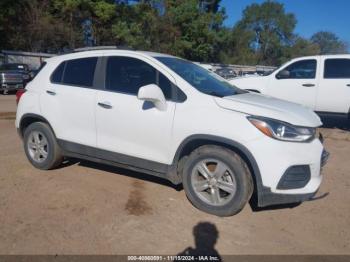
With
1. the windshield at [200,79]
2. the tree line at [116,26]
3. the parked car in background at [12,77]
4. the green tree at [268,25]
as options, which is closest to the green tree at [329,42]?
the green tree at [268,25]

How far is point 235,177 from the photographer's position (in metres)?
3.76

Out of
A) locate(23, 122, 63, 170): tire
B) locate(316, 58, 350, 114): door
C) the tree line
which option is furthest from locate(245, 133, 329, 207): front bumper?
the tree line

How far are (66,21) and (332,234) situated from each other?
128 ft

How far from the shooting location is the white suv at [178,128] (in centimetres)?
368

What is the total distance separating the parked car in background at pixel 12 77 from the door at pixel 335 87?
52.1 feet

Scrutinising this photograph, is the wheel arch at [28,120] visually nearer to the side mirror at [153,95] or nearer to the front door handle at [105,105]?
the front door handle at [105,105]

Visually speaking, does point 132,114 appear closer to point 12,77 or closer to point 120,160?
point 120,160

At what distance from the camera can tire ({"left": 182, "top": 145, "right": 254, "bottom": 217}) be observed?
12.3 ft

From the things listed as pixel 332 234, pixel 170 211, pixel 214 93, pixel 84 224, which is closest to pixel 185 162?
pixel 170 211

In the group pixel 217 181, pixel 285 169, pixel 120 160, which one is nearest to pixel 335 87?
pixel 285 169

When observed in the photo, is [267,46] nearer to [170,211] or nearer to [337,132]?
[337,132]

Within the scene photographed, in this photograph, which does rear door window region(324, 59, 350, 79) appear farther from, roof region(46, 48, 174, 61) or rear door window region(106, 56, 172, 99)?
rear door window region(106, 56, 172, 99)

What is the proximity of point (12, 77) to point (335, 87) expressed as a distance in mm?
16330

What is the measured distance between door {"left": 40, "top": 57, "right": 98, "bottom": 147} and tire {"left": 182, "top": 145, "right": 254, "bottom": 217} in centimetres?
150
